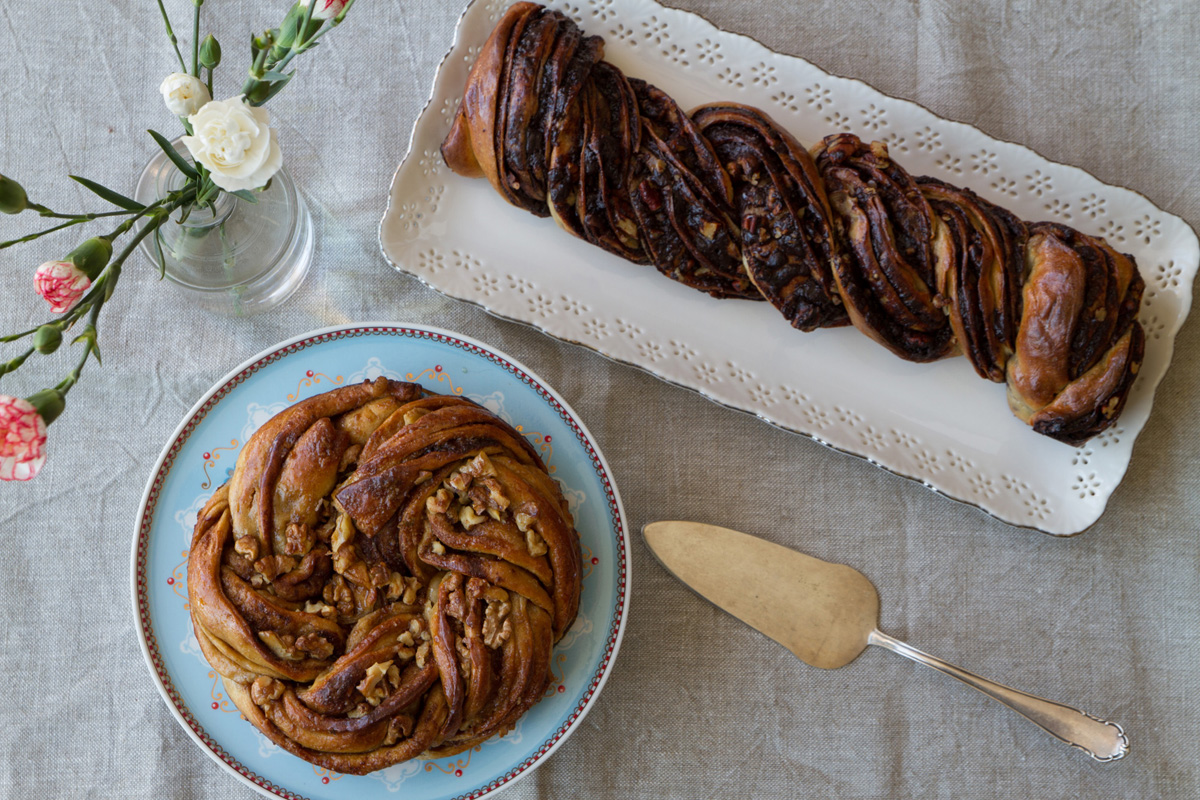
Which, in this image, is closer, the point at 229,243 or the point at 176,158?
the point at 176,158

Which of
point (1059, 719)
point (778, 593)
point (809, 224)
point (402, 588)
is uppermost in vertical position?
point (809, 224)

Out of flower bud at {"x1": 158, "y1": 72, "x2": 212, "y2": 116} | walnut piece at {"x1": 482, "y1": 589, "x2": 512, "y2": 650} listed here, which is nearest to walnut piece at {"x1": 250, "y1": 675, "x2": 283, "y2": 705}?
walnut piece at {"x1": 482, "y1": 589, "x2": 512, "y2": 650}

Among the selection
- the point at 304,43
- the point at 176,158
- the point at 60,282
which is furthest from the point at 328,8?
the point at 60,282

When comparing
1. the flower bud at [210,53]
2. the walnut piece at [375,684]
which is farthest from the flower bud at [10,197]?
the walnut piece at [375,684]

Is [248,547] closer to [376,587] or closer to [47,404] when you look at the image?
[376,587]

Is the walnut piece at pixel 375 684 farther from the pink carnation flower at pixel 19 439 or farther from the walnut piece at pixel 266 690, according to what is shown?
the pink carnation flower at pixel 19 439

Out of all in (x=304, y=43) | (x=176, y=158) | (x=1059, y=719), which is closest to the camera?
(x=304, y=43)

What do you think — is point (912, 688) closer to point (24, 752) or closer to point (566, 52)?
point (566, 52)
